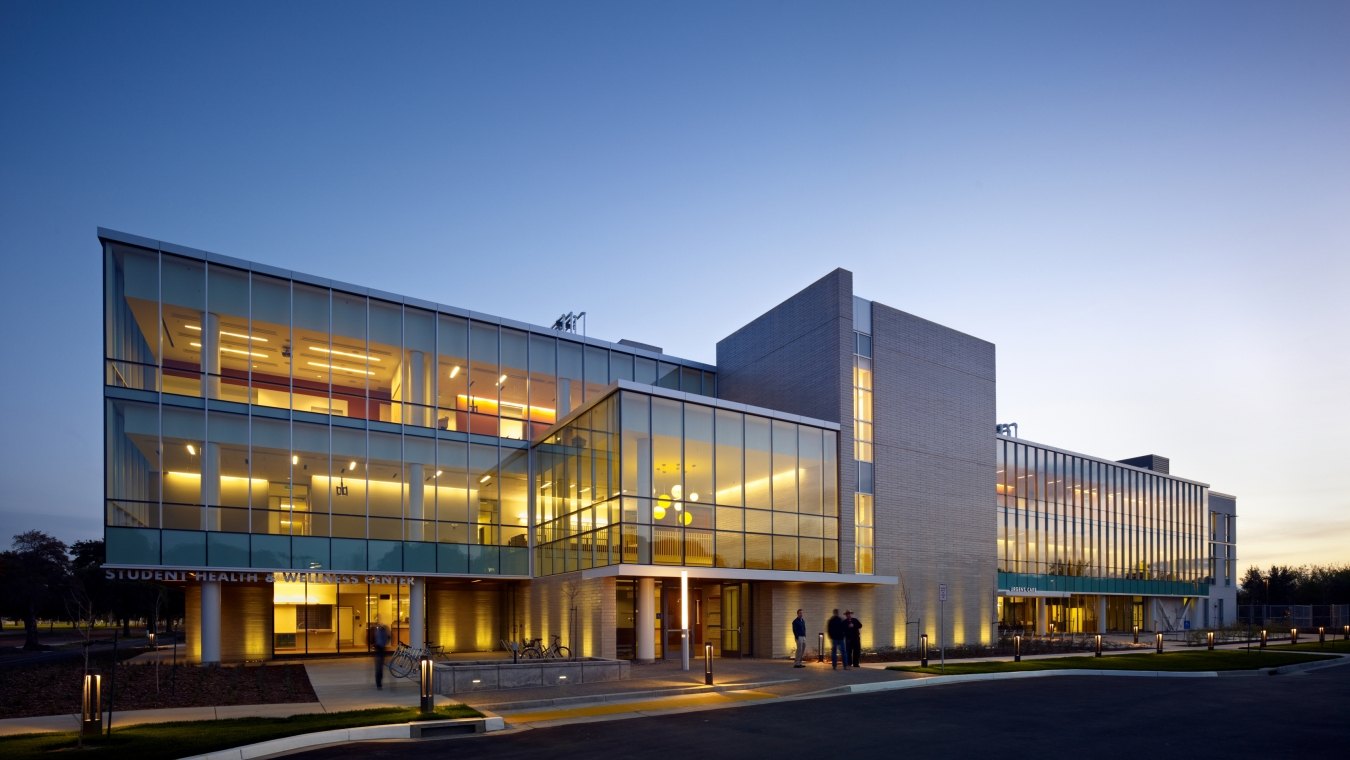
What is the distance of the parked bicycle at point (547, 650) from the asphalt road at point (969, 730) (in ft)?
31.4

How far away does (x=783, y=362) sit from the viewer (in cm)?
3431

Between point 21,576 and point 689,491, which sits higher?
point 689,491

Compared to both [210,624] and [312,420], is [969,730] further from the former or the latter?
[312,420]

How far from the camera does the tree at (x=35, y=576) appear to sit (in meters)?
61.7

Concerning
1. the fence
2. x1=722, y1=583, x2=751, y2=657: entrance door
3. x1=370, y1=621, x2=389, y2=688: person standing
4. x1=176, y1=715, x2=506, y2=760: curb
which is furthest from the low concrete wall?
Answer: the fence

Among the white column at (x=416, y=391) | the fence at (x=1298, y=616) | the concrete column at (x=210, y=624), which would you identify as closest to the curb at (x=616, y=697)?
the concrete column at (x=210, y=624)

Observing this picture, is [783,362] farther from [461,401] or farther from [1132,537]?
[1132,537]

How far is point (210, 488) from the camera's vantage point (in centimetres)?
2702

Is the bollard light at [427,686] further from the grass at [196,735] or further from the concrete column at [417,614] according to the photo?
the concrete column at [417,614]

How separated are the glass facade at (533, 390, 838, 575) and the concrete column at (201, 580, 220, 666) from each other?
10398 mm

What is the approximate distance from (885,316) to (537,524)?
15.2m

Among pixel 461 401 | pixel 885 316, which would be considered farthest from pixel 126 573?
pixel 885 316

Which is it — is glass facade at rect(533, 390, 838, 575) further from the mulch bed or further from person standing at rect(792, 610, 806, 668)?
the mulch bed

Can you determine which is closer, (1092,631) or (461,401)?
(461,401)
